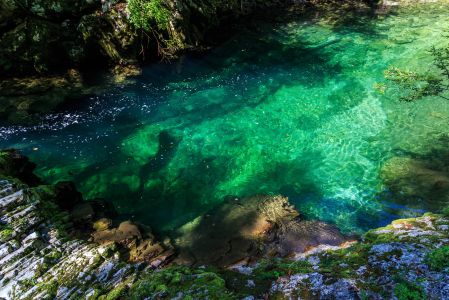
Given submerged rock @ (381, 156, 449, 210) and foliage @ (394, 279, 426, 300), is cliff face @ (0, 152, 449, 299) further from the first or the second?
submerged rock @ (381, 156, 449, 210)

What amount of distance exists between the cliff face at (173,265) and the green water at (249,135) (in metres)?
1.41

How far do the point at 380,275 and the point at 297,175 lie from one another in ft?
16.9

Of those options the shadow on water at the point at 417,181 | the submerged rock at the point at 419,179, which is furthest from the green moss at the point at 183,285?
the submerged rock at the point at 419,179

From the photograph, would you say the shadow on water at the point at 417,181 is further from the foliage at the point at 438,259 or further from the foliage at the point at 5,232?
the foliage at the point at 5,232

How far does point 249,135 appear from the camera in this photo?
10.7 m

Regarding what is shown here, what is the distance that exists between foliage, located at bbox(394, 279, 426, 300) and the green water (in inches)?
145

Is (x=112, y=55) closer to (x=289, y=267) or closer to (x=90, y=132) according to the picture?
(x=90, y=132)

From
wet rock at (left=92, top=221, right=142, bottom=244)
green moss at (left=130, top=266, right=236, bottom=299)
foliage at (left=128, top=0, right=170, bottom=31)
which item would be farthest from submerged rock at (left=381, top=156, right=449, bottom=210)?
foliage at (left=128, top=0, right=170, bottom=31)

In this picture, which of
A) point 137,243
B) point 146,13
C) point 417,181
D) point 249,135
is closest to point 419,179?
point 417,181

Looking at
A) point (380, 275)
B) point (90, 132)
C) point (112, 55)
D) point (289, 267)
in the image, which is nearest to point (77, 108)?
point (90, 132)

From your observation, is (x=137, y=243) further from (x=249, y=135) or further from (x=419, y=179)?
(x=419, y=179)

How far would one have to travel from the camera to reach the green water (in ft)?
27.9

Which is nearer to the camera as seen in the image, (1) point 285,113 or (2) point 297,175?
(2) point 297,175

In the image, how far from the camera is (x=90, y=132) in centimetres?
1054
